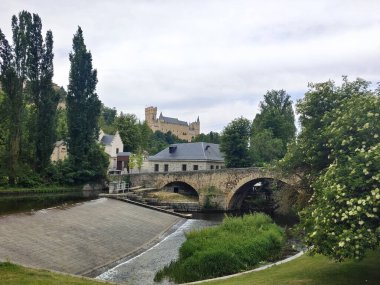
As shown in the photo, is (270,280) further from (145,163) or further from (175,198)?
(145,163)

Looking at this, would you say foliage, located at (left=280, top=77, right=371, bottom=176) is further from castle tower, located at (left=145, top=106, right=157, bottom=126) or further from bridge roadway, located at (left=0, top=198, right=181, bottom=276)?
castle tower, located at (left=145, top=106, right=157, bottom=126)

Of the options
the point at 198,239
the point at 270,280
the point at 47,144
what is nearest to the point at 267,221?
the point at 198,239

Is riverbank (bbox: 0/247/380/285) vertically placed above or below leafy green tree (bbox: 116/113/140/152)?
below

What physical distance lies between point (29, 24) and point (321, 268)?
1632 inches

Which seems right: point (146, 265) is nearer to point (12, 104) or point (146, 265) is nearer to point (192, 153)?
point (12, 104)

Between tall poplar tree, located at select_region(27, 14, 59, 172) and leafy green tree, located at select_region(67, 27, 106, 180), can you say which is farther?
leafy green tree, located at select_region(67, 27, 106, 180)

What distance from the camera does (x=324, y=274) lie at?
11.9 meters

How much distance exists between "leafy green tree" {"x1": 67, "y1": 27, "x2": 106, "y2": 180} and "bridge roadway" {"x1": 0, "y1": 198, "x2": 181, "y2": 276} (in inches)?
657

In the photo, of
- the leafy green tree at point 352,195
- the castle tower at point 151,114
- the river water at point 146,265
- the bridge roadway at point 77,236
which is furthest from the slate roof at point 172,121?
the leafy green tree at point 352,195

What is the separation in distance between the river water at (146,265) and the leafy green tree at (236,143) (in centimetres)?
2566

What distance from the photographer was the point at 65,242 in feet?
63.6

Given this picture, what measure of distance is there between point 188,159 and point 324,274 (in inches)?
1722

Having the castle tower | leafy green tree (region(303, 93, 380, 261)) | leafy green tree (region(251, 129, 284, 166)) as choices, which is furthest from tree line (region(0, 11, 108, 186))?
the castle tower

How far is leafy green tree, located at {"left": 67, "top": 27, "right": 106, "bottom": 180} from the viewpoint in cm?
4597
